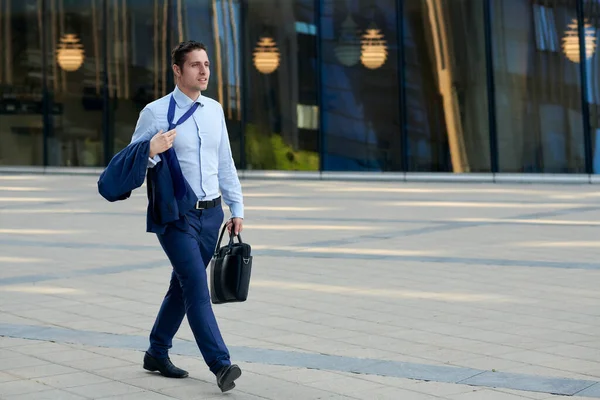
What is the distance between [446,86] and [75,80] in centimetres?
950

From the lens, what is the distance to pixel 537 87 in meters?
25.0

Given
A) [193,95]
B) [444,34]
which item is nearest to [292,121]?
[444,34]

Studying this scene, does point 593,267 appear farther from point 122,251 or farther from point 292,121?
point 292,121

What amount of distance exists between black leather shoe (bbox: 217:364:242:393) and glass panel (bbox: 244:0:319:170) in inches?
830

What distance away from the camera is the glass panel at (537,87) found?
2464 centimetres

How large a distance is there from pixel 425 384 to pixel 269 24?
21714 mm

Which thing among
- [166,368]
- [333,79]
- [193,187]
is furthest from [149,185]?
[333,79]

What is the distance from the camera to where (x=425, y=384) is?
251 inches

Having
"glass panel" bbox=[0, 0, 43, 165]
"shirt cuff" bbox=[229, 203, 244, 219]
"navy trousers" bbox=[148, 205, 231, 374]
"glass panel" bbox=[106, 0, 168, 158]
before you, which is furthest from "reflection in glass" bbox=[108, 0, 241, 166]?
"navy trousers" bbox=[148, 205, 231, 374]

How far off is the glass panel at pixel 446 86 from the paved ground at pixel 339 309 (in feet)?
27.1

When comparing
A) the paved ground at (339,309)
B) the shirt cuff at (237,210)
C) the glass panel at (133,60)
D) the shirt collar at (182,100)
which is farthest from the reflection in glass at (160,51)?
the shirt collar at (182,100)

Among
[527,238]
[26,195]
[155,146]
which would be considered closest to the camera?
[155,146]

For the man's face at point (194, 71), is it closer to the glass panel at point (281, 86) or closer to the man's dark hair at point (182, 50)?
the man's dark hair at point (182, 50)

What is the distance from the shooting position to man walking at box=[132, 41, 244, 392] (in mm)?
6148
